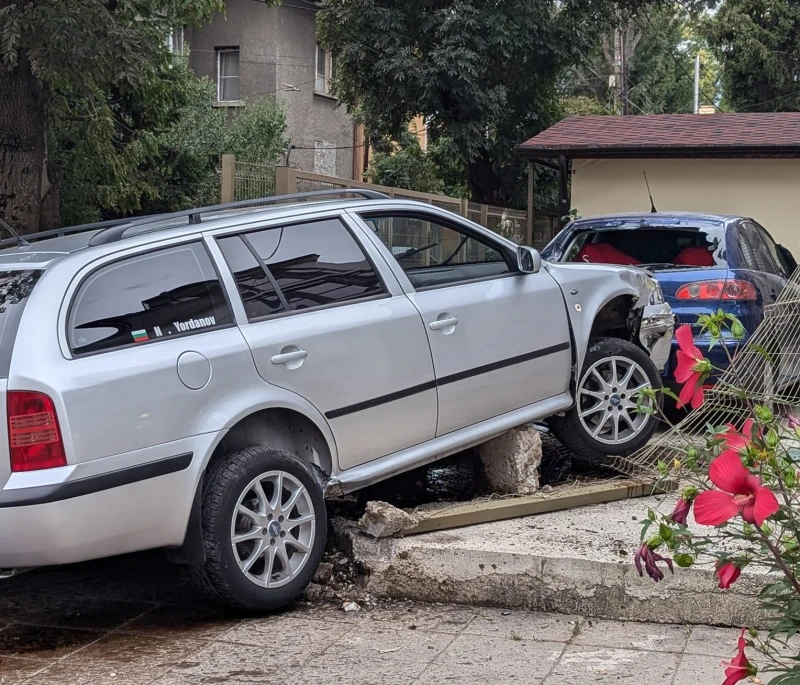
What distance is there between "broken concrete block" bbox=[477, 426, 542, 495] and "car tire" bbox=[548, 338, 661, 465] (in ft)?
1.14

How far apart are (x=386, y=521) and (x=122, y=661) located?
1391 millimetres

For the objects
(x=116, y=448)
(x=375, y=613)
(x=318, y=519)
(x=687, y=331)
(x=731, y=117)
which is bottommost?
(x=375, y=613)

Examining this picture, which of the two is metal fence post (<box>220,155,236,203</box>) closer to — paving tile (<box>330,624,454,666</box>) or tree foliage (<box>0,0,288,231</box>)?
tree foliage (<box>0,0,288,231</box>)

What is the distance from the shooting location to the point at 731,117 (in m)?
17.5

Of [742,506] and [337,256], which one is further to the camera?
[337,256]

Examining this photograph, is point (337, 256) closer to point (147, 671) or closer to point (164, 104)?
point (147, 671)

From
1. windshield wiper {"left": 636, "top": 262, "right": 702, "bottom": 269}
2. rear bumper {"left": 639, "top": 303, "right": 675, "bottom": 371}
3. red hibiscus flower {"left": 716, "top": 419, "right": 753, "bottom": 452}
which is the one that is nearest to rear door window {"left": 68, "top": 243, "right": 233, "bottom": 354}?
red hibiscus flower {"left": 716, "top": 419, "right": 753, "bottom": 452}

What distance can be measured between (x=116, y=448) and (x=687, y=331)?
2402mm

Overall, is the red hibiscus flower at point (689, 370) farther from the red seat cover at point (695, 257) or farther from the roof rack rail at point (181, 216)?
the red seat cover at point (695, 257)

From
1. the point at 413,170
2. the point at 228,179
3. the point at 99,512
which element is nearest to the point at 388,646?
the point at 99,512

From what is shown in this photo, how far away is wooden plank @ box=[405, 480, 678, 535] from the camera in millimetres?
5129

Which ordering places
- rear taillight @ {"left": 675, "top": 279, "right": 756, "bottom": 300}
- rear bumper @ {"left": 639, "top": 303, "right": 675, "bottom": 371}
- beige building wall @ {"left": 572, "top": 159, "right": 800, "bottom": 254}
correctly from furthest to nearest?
beige building wall @ {"left": 572, "top": 159, "right": 800, "bottom": 254} → rear taillight @ {"left": 675, "top": 279, "right": 756, "bottom": 300} → rear bumper @ {"left": 639, "top": 303, "right": 675, "bottom": 371}

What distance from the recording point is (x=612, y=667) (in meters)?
3.94

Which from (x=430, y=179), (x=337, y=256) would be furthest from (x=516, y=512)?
(x=430, y=179)
